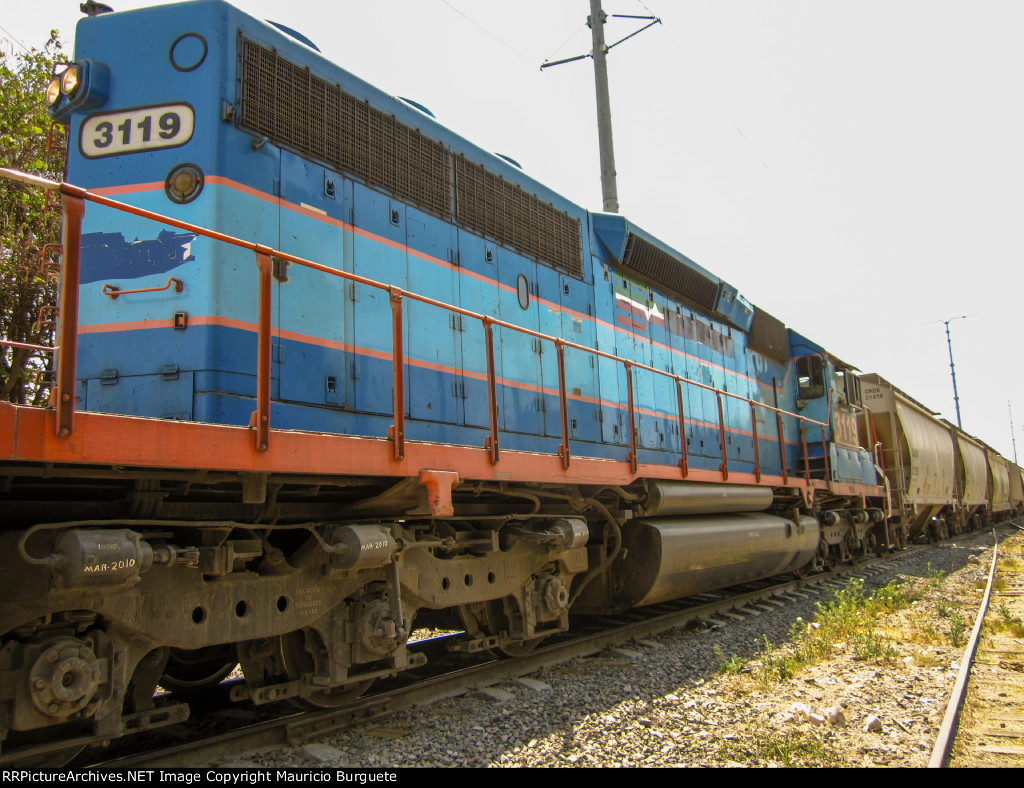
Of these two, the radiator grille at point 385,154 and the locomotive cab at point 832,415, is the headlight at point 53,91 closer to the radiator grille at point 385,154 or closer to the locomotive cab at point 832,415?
the radiator grille at point 385,154

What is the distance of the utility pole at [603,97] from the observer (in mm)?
10859

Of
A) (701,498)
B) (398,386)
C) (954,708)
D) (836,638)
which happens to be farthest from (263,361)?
(836,638)

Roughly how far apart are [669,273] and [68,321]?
7233 mm

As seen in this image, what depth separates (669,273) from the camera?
8906 mm

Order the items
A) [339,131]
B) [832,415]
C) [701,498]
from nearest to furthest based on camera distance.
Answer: [339,131] < [701,498] < [832,415]


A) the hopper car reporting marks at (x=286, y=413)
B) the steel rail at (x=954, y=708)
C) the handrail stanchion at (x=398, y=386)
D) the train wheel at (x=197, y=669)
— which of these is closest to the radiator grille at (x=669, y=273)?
the hopper car reporting marks at (x=286, y=413)

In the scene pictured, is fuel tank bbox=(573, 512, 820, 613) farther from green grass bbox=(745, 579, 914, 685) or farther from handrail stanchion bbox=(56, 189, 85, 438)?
handrail stanchion bbox=(56, 189, 85, 438)

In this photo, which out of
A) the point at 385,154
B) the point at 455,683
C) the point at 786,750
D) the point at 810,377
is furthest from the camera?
the point at 810,377

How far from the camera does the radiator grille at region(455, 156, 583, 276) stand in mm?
6070

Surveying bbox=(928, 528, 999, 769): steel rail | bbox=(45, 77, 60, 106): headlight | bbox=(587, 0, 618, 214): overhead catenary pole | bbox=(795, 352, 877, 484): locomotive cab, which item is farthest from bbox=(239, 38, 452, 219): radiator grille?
bbox=(795, 352, 877, 484): locomotive cab

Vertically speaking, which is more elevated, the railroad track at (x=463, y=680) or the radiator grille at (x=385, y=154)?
the radiator grille at (x=385, y=154)

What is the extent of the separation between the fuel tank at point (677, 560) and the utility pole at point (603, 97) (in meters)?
5.03

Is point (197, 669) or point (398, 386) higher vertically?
point (398, 386)

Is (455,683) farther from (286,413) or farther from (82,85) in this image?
(82,85)
